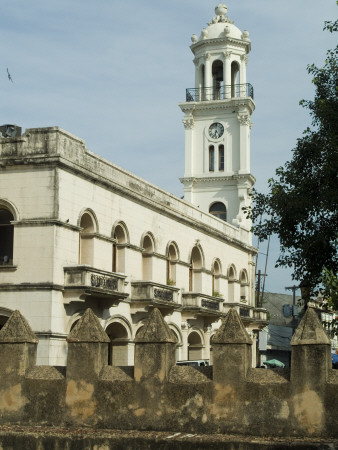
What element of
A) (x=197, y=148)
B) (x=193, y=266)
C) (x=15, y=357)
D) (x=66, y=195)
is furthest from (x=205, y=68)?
(x=15, y=357)

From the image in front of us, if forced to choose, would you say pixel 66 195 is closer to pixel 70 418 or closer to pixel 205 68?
pixel 70 418

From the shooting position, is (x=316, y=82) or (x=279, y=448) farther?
(x=316, y=82)

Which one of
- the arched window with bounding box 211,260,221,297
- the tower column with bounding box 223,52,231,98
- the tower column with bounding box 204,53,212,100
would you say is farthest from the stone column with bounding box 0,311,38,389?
the tower column with bounding box 204,53,212,100

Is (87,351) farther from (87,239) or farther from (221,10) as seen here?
(221,10)

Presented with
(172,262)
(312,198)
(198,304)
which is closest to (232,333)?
(312,198)

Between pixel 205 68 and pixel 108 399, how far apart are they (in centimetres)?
4991

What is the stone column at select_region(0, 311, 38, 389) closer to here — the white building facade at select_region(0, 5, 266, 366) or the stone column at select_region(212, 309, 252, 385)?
the stone column at select_region(212, 309, 252, 385)

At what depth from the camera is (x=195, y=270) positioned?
4019cm

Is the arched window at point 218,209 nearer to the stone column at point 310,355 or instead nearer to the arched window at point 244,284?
the arched window at point 244,284

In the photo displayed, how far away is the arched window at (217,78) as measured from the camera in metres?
59.7

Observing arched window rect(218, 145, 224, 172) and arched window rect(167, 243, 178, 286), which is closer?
arched window rect(167, 243, 178, 286)

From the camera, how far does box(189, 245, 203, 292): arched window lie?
40.0 meters

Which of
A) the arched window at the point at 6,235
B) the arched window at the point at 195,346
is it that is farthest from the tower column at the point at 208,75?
the arched window at the point at 6,235

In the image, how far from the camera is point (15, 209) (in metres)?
27.3
